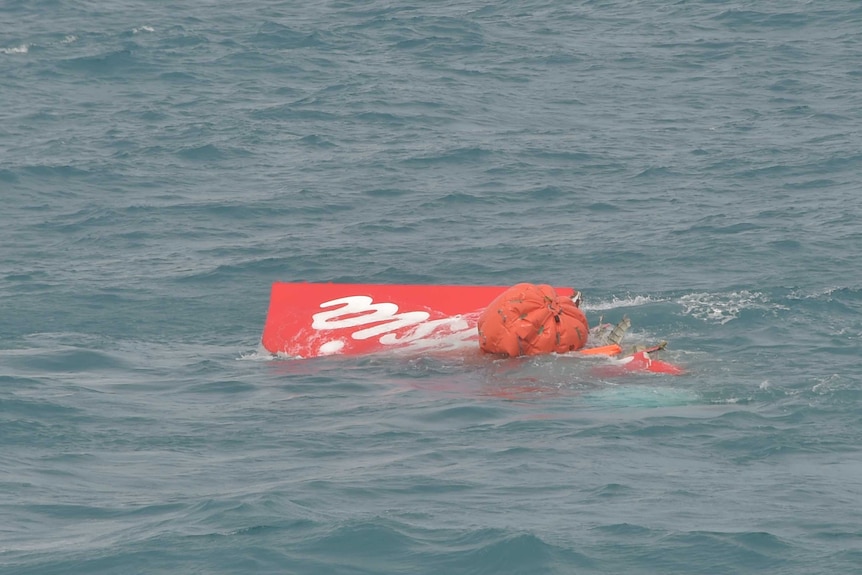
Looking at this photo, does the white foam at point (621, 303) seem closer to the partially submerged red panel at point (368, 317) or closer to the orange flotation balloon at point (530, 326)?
the partially submerged red panel at point (368, 317)

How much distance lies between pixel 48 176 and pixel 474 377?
36.5 ft

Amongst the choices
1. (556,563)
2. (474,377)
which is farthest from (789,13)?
(556,563)

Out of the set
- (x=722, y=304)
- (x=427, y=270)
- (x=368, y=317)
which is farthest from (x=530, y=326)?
(x=427, y=270)

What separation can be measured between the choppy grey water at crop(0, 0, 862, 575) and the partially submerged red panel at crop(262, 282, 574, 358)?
1.49ft

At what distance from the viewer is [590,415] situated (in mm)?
13211

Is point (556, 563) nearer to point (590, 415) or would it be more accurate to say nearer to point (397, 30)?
point (590, 415)

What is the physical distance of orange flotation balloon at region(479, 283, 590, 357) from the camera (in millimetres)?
15242

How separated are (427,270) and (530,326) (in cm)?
379

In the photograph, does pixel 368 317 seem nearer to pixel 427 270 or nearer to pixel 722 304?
pixel 427 270

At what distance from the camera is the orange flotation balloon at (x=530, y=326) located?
600 inches

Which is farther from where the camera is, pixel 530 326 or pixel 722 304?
pixel 722 304

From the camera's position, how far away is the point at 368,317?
1669 cm

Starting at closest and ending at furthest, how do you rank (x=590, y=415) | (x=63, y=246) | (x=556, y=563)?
(x=556, y=563) → (x=590, y=415) → (x=63, y=246)

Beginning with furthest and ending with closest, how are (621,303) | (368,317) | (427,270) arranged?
(427,270), (621,303), (368,317)
